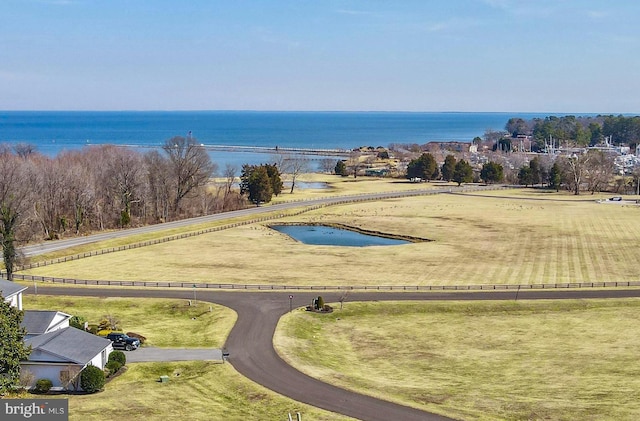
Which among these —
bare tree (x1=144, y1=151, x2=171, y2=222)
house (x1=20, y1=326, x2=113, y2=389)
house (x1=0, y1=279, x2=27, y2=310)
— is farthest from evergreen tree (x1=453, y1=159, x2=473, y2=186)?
house (x1=20, y1=326, x2=113, y2=389)

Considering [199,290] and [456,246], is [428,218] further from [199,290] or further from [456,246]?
[199,290]

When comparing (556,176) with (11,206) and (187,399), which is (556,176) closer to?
(11,206)

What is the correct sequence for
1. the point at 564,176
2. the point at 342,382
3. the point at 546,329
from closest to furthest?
the point at 342,382
the point at 546,329
the point at 564,176

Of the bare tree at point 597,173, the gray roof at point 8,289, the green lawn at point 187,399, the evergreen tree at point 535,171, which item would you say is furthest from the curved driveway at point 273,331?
the evergreen tree at point 535,171

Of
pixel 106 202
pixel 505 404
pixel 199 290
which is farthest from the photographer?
pixel 106 202

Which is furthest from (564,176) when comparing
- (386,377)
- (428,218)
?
(386,377)

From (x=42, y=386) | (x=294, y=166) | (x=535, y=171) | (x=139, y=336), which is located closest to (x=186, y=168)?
(x=294, y=166)

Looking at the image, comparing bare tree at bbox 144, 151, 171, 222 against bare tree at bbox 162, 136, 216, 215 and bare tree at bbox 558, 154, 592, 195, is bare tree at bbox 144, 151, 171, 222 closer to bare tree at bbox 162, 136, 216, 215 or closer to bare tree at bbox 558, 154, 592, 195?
bare tree at bbox 162, 136, 216, 215
